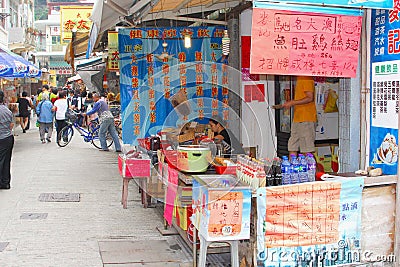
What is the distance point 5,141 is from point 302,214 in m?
6.37

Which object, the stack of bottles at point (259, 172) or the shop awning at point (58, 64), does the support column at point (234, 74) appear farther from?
the shop awning at point (58, 64)

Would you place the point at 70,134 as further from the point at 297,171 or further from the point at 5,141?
the point at 297,171

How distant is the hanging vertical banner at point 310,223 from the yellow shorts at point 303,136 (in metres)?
2.18

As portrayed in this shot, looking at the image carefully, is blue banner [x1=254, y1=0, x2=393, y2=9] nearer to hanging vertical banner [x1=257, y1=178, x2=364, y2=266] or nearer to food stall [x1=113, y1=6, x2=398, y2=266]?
food stall [x1=113, y1=6, x2=398, y2=266]

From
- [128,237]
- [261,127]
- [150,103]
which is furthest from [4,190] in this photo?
[261,127]

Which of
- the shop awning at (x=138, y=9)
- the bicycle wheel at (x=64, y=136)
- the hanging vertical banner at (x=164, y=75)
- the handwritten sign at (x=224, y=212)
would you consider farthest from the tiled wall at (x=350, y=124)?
the bicycle wheel at (x=64, y=136)

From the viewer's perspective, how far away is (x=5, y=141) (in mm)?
9430

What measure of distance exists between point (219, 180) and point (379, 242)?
Answer: 187cm

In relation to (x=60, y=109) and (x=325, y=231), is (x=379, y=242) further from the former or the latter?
(x=60, y=109)

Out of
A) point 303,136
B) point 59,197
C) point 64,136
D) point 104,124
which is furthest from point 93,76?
point 303,136

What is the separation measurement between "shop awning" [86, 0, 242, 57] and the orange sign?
134 inches

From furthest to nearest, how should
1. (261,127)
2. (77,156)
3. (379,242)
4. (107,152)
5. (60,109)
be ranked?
(60,109), (107,152), (77,156), (261,127), (379,242)

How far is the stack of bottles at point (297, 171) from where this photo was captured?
17.1 ft

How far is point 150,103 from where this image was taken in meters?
9.93
